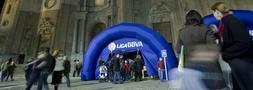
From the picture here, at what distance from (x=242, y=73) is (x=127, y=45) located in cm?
1233

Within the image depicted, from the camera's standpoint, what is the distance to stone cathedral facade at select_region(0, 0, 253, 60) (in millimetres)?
26062

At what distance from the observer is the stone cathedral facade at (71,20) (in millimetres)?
26062

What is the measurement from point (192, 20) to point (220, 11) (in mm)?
299

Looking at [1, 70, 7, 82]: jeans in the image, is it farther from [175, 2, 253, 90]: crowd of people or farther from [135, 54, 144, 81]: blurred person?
[175, 2, 253, 90]: crowd of people

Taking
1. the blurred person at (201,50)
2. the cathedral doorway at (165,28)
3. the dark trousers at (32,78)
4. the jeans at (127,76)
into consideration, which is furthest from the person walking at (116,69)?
the cathedral doorway at (165,28)

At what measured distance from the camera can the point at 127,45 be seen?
14.6m

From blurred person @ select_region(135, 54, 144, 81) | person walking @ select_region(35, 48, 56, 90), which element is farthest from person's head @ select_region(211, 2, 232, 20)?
blurred person @ select_region(135, 54, 144, 81)

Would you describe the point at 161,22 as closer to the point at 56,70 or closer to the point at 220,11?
the point at 56,70

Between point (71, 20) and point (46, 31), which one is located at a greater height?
point (71, 20)

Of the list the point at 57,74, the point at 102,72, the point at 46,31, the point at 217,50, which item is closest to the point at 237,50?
the point at 217,50

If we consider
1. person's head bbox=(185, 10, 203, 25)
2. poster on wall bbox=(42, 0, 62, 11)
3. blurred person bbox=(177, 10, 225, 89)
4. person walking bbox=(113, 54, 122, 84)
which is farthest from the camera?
poster on wall bbox=(42, 0, 62, 11)

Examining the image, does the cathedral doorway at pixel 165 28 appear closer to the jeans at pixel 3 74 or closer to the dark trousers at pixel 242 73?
the jeans at pixel 3 74

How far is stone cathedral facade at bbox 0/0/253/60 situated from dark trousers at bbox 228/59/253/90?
22.8 metres

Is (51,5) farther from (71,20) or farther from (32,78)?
(32,78)
